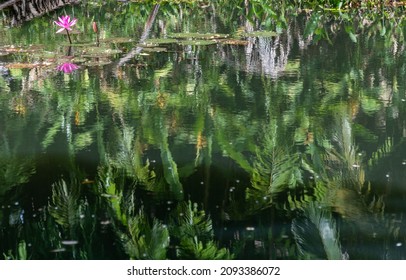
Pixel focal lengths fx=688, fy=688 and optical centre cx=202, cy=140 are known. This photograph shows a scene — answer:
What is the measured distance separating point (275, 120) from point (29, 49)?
2251 millimetres

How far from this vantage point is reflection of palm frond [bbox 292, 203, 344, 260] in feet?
5.74

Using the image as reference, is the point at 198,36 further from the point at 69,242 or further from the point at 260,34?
the point at 69,242

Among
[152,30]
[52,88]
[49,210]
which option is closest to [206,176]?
[49,210]

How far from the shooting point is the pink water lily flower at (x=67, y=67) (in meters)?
3.70

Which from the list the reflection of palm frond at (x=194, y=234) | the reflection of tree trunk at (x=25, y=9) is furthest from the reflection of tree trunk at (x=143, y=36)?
the reflection of palm frond at (x=194, y=234)

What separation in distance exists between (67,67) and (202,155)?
171 cm

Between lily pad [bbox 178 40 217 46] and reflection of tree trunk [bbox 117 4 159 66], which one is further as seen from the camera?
lily pad [bbox 178 40 217 46]

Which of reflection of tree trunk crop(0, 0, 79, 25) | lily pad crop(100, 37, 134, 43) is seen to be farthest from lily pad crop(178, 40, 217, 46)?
reflection of tree trunk crop(0, 0, 79, 25)

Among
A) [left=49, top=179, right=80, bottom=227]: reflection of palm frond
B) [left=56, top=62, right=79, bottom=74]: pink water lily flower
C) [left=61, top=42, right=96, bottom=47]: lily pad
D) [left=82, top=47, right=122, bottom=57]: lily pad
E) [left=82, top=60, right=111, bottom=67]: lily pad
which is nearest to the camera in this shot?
[left=49, top=179, right=80, bottom=227]: reflection of palm frond

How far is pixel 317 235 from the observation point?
5.90 feet

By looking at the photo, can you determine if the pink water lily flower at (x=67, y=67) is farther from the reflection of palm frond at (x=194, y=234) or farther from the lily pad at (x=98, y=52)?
the reflection of palm frond at (x=194, y=234)

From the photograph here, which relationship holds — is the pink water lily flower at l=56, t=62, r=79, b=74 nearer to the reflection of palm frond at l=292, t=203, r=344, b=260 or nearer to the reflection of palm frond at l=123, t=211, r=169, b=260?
the reflection of palm frond at l=123, t=211, r=169, b=260

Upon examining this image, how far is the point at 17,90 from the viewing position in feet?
10.6
